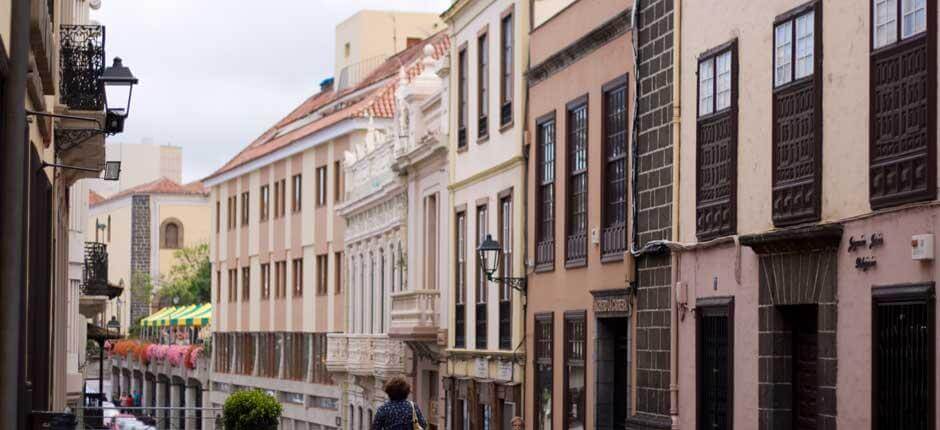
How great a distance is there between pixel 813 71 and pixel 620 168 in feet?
22.2

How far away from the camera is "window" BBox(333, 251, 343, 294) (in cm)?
4962

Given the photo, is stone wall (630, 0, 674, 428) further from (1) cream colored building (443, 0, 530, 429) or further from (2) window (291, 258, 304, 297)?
(2) window (291, 258, 304, 297)

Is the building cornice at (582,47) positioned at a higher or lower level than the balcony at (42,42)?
higher

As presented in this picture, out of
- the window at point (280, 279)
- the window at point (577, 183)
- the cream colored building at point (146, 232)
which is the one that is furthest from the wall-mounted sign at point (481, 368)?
the cream colored building at point (146, 232)

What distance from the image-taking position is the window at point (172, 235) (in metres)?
98.9

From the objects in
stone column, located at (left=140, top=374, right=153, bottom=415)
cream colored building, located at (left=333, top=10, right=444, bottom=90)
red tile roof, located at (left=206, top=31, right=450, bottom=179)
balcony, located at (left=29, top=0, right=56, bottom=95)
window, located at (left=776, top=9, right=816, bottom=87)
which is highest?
cream colored building, located at (left=333, top=10, right=444, bottom=90)

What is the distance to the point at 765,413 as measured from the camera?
1808 centimetres

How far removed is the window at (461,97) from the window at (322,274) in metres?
18.7

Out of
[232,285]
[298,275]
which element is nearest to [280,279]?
[298,275]

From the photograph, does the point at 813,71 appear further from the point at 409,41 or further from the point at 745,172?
the point at 409,41

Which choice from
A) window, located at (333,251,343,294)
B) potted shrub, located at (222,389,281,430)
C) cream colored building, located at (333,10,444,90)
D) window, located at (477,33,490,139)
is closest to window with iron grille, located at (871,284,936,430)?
window, located at (477,33,490,139)

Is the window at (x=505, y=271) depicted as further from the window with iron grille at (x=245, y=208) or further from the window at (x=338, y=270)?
the window with iron grille at (x=245, y=208)

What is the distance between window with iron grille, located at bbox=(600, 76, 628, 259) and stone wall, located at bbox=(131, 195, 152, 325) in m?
75.3

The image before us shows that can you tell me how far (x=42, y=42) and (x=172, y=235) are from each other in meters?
85.7
